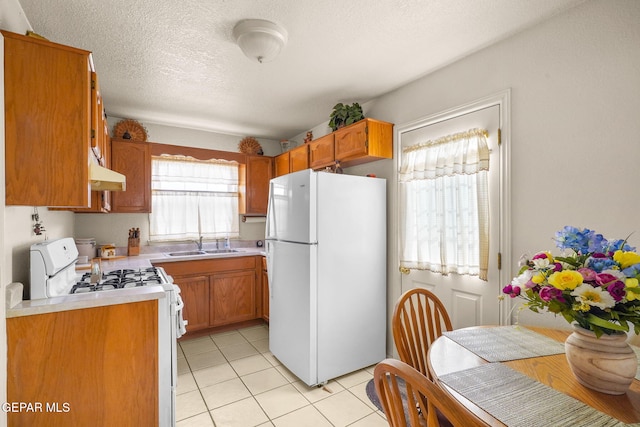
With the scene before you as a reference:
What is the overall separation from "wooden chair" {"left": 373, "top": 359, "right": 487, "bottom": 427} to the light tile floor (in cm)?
130

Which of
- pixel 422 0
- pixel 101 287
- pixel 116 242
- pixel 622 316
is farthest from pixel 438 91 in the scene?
pixel 116 242

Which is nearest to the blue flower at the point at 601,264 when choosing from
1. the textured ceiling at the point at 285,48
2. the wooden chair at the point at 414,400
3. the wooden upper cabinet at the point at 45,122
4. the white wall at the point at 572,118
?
the wooden chair at the point at 414,400

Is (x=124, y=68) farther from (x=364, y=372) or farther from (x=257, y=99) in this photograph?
(x=364, y=372)

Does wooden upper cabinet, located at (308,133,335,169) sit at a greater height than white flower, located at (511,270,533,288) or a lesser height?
greater

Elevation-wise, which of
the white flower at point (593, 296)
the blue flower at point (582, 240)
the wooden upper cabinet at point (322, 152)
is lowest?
the white flower at point (593, 296)

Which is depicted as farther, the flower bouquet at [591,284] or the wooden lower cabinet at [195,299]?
the wooden lower cabinet at [195,299]

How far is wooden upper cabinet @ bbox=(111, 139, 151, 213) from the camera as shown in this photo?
130 inches

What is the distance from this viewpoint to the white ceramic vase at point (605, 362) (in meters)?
0.96

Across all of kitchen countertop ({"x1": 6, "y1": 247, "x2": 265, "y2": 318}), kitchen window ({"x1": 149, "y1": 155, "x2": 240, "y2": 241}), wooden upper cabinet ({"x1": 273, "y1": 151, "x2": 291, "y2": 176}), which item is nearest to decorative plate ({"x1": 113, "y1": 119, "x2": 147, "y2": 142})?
kitchen window ({"x1": 149, "y1": 155, "x2": 240, "y2": 241})

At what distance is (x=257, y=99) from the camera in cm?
300

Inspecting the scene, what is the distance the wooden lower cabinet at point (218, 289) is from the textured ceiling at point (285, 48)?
5.76ft

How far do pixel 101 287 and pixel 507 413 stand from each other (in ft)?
7.07

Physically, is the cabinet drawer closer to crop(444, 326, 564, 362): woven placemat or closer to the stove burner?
the stove burner

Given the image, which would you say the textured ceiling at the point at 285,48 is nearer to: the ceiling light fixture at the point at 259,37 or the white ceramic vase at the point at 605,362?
the ceiling light fixture at the point at 259,37
